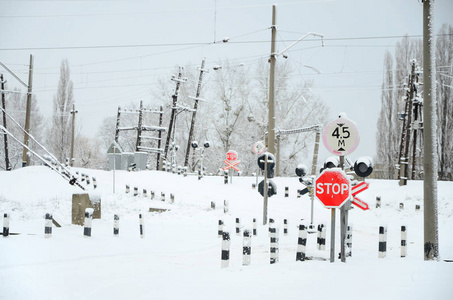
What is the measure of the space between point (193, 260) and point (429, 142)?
551cm

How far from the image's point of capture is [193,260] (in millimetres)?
11031

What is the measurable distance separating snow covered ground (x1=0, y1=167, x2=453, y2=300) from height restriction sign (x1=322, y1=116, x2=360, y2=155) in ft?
6.58

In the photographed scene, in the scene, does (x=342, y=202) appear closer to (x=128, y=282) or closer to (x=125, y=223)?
(x=128, y=282)

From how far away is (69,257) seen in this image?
10094 mm

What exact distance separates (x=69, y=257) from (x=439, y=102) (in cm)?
3465

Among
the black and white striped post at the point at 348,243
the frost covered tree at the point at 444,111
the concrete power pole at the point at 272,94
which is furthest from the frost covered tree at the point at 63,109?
the black and white striped post at the point at 348,243

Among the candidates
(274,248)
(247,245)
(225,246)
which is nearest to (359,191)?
(274,248)

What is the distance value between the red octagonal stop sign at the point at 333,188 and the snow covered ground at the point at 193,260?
3.62 ft

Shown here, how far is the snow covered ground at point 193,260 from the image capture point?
7.11 m

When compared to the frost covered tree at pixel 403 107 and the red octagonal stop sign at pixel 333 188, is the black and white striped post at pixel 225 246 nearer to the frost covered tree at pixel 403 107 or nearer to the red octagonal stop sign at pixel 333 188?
the red octagonal stop sign at pixel 333 188

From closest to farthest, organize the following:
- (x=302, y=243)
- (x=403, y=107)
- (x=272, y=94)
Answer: (x=302, y=243)
(x=272, y=94)
(x=403, y=107)

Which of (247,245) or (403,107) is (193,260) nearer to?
(247,245)

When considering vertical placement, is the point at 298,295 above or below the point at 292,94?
below

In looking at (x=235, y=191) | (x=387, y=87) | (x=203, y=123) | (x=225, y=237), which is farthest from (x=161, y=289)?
(x=203, y=123)
